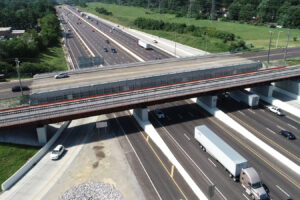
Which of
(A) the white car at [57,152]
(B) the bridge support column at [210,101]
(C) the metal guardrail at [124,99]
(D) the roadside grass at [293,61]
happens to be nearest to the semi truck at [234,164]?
(C) the metal guardrail at [124,99]

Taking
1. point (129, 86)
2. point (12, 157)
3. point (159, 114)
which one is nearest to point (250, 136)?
point (159, 114)

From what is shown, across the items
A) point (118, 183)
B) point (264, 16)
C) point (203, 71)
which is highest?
point (264, 16)

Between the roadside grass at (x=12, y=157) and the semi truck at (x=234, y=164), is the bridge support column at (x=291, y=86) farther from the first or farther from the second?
the roadside grass at (x=12, y=157)

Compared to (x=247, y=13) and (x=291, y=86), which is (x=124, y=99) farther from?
(x=247, y=13)

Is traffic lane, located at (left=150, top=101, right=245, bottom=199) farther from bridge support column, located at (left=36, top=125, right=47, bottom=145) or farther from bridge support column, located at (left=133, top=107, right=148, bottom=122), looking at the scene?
bridge support column, located at (left=36, top=125, right=47, bottom=145)

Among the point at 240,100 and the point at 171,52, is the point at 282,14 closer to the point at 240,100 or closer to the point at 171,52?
the point at 171,52

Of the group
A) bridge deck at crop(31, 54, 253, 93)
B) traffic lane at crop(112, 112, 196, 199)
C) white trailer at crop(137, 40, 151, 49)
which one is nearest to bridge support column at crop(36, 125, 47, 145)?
bridge deck at crop(31, 54, 253, 93)

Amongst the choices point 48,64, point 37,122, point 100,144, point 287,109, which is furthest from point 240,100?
point 48,64

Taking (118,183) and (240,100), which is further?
(240,100)
